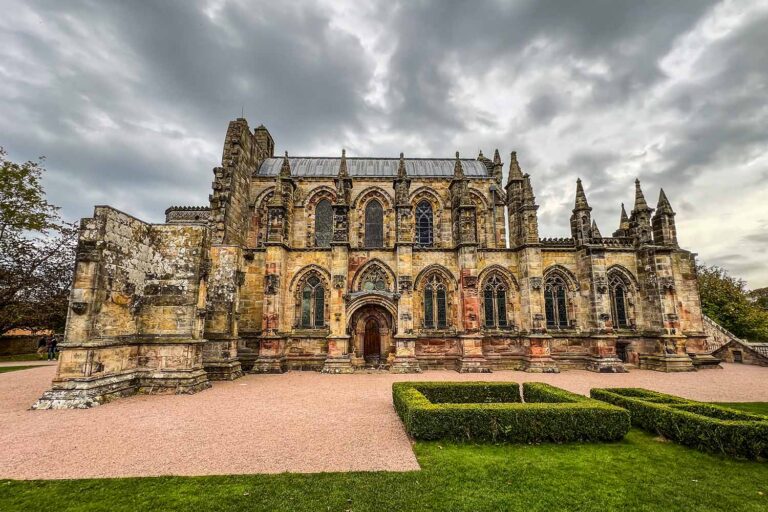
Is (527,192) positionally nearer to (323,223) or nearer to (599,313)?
(599,313)

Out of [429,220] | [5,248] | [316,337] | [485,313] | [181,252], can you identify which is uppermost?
[429,220]

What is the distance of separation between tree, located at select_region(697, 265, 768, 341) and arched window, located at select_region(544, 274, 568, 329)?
2012 centimetres

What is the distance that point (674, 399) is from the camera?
941 centimetres

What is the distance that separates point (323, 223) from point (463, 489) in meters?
21.8

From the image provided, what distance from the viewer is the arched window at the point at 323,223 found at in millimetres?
25406

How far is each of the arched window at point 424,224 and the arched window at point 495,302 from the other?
20.2 ft

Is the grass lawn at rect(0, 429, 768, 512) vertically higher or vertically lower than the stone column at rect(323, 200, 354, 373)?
lower

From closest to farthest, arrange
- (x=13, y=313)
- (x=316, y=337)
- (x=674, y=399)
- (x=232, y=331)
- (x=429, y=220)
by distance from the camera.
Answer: (x=674, y=399), (x=232, y=331), (x=316, y=337), (x=13, y=313), (x=429, y=220)

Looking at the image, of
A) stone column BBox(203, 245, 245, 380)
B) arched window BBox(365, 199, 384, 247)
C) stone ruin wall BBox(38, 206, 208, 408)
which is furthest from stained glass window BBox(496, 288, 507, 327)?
stone ruin wall BBox(38, 206, 208, 408)

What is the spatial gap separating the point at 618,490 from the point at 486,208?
2286cm

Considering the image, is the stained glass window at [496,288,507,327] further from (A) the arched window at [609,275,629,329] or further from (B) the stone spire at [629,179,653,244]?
(B) the stone spire at [629,179,653,244]

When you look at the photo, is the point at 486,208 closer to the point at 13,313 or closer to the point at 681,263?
the point at 681,263

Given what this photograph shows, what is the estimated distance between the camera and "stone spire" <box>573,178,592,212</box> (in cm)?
2133

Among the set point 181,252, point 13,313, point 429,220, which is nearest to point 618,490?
point 181,252
